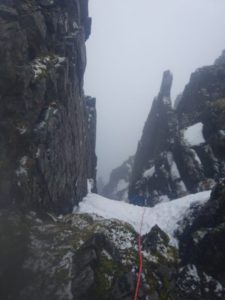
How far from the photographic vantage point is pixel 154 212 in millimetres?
30328

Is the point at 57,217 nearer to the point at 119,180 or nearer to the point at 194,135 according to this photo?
the point at 194,135

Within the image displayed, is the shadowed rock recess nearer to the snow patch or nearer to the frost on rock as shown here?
the frost on rock

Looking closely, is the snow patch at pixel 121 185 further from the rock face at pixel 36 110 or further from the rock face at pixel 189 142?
the rock face at pixel 36 110

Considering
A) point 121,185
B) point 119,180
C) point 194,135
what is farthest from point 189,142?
point 119,180

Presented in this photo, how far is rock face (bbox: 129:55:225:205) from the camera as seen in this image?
157 ft

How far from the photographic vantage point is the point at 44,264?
1841 centimetres

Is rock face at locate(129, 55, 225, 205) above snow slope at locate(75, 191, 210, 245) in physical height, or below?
above

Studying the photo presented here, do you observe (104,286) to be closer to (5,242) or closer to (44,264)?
(44,264)

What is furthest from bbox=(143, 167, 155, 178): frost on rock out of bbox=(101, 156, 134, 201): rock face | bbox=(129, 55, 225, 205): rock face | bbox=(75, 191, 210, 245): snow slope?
bbox=(101, 156, 134, 201): rock face

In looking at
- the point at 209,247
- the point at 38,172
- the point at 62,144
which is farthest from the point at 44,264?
the point at 62,144

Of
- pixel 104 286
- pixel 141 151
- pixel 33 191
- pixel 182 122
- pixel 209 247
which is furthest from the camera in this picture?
pixel 141 151

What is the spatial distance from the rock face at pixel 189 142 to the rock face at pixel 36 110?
75.6 feet

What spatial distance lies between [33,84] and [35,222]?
11.2 m

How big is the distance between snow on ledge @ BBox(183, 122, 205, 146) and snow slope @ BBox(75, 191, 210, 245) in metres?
22.0
